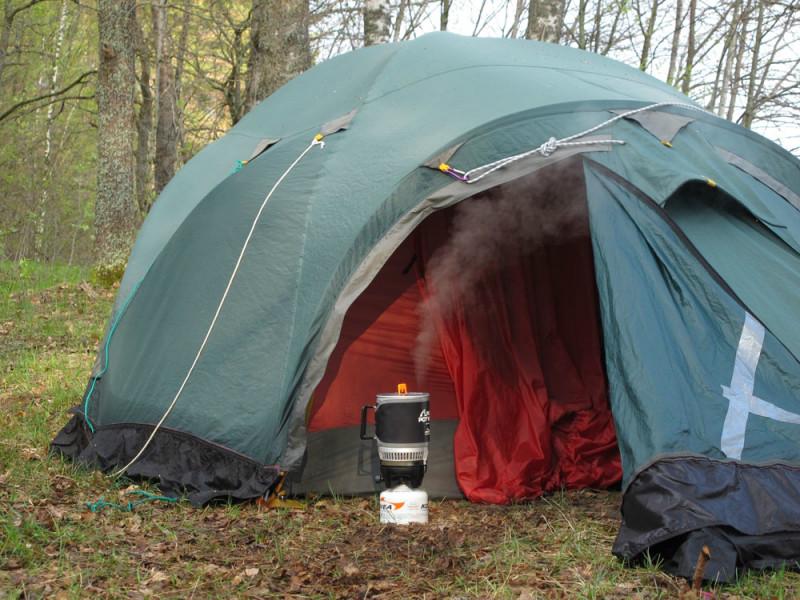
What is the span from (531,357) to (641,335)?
130 centimetres

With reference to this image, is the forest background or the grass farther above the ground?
the forest background

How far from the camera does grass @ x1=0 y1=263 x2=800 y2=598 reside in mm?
3219

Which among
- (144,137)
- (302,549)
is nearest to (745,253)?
(302,549)

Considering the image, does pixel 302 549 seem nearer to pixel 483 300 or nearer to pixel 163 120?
pixel 483 300

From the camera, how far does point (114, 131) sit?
9711mm

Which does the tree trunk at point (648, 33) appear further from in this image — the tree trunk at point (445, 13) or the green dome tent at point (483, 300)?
the green dome tent at point (483, 300)

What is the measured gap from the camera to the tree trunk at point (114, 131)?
969 cm

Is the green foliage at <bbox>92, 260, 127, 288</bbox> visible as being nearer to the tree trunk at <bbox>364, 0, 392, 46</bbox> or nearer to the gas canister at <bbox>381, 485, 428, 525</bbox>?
the tree trunk at <bbox>364, 0, 392, 46</bbox>

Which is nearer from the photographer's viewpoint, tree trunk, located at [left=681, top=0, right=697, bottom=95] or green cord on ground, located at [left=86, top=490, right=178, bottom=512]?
green cord on ground, located at [left=86, top=490, right=178, bottom=512]

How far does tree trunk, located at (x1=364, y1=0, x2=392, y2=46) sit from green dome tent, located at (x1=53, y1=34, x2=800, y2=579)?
4189 mm

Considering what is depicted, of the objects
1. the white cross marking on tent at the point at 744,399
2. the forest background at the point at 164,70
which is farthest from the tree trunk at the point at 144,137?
the white cross marking on tent at the point at 744,399

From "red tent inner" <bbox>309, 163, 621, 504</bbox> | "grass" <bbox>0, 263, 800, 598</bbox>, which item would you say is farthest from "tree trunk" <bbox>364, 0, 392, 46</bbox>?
"grass" <bbox>0, 263, 800, 598</bbox>

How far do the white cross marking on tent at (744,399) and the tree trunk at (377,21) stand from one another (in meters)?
6.60

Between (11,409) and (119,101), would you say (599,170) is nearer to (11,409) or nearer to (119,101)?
(11,409)
